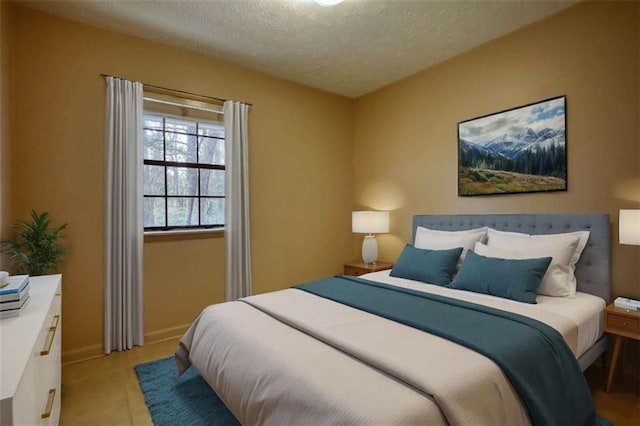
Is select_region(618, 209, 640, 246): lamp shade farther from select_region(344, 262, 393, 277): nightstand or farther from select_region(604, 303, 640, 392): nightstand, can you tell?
select_region(344, 262, 393, 277): nightstand

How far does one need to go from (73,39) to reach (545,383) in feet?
12.8

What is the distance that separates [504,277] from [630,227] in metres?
0.79

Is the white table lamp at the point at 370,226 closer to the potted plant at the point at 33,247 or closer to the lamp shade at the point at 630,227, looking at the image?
the lamp shade at the point at 630,227

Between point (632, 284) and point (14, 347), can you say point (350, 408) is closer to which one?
point (14, 347)

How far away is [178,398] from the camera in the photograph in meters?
2.07

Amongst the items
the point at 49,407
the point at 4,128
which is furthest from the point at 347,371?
the point at 4,128

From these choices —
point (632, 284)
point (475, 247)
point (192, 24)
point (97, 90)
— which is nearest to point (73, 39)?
point (97, 90)

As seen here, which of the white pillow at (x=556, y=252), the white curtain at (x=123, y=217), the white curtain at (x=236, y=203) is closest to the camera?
the white pillow at (x=556, y=252)

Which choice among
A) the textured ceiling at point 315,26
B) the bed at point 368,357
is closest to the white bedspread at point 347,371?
the bed at point 368,357

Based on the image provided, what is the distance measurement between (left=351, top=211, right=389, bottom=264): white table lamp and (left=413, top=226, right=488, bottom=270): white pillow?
22.5 inches

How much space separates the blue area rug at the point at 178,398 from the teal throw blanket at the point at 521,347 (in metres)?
1.05

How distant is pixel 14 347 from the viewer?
1.06 meters

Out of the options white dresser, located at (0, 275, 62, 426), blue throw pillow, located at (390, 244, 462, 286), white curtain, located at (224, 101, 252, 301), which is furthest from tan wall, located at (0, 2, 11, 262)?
blue throw pillow, located at (390, 244, 462, 286)

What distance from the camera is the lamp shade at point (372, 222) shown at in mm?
3777
